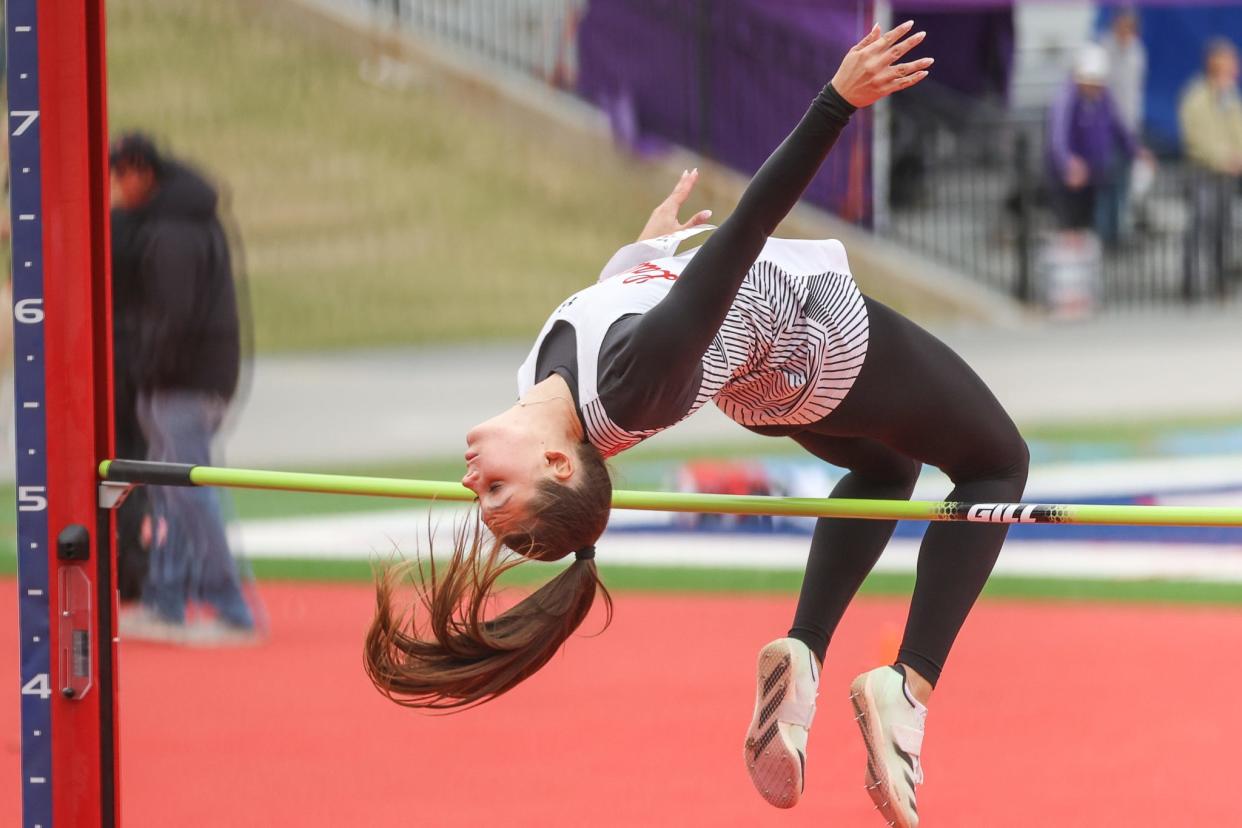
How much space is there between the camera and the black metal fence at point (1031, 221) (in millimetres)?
10117

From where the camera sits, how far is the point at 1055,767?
381cm

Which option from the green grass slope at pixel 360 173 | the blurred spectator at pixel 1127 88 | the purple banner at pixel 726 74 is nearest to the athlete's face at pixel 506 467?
the purple banner at pixel 726 74

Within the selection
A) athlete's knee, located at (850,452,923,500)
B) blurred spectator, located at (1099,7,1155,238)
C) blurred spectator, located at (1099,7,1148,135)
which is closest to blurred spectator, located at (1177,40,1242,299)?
blurred spectator, located at (1099,7,1155,238)

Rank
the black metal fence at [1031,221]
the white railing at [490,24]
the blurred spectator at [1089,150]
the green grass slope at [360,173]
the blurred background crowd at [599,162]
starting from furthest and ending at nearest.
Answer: the white railing at [490,24] < the green grass slope at [360,173] < the black metal fence at [1031,221] < the blurred spectator at [1089,150] < the blurred background crowd at [599,162]

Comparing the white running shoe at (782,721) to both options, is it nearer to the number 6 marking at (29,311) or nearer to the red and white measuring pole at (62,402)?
the red and white measuring pole at (62,402)

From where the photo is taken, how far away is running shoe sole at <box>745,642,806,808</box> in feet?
9.83

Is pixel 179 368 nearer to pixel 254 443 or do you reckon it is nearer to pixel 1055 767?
pixel 1055 767

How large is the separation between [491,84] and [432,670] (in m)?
8.76

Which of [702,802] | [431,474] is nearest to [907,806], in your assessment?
[702,802]

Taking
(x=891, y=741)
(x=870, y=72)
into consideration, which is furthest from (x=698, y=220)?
(x=891, y=741)

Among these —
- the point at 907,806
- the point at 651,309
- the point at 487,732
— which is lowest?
the point at 487,732

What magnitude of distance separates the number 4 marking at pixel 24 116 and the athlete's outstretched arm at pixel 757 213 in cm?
119

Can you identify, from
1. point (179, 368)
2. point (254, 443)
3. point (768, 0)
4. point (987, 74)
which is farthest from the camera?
point (987, 74)

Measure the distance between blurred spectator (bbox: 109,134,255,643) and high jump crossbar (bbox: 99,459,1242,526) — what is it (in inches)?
81.0
